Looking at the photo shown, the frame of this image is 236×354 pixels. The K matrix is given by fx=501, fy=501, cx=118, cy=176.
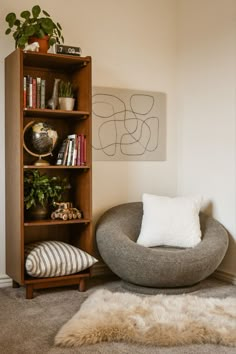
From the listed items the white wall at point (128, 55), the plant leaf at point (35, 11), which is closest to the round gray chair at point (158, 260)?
the white wall at point (128, 55)

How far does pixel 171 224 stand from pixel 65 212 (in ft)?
2.69

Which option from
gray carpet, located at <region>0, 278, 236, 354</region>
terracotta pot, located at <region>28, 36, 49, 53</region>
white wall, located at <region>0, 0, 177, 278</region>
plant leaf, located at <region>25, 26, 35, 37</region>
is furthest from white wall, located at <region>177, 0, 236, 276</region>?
plant leaf, located at <region>25, 26, 35, 37</region>

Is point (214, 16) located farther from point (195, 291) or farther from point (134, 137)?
point (195, 291)

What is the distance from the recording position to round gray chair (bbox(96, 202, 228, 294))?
3.47 m

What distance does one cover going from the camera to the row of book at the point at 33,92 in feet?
11.9

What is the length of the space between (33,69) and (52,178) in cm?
88

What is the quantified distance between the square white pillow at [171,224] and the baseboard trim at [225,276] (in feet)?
1.54

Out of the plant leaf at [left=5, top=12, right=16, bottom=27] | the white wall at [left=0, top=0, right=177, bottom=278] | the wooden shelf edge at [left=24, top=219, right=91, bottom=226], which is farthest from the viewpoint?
the white wall at [left=0, top=0, right=177, bottom=278]

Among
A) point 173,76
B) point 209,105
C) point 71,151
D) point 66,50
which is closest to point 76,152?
point 71,151

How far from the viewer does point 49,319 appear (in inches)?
120

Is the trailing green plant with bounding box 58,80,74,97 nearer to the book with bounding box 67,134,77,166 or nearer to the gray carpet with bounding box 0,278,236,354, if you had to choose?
the book with bounding box 67,134,77,166

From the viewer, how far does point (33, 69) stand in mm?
3957

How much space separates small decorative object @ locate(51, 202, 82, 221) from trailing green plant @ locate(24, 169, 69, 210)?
0.08 meters

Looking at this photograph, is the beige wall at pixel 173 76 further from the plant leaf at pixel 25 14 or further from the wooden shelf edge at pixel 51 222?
the wooden shelf edge at pixel 51 222
